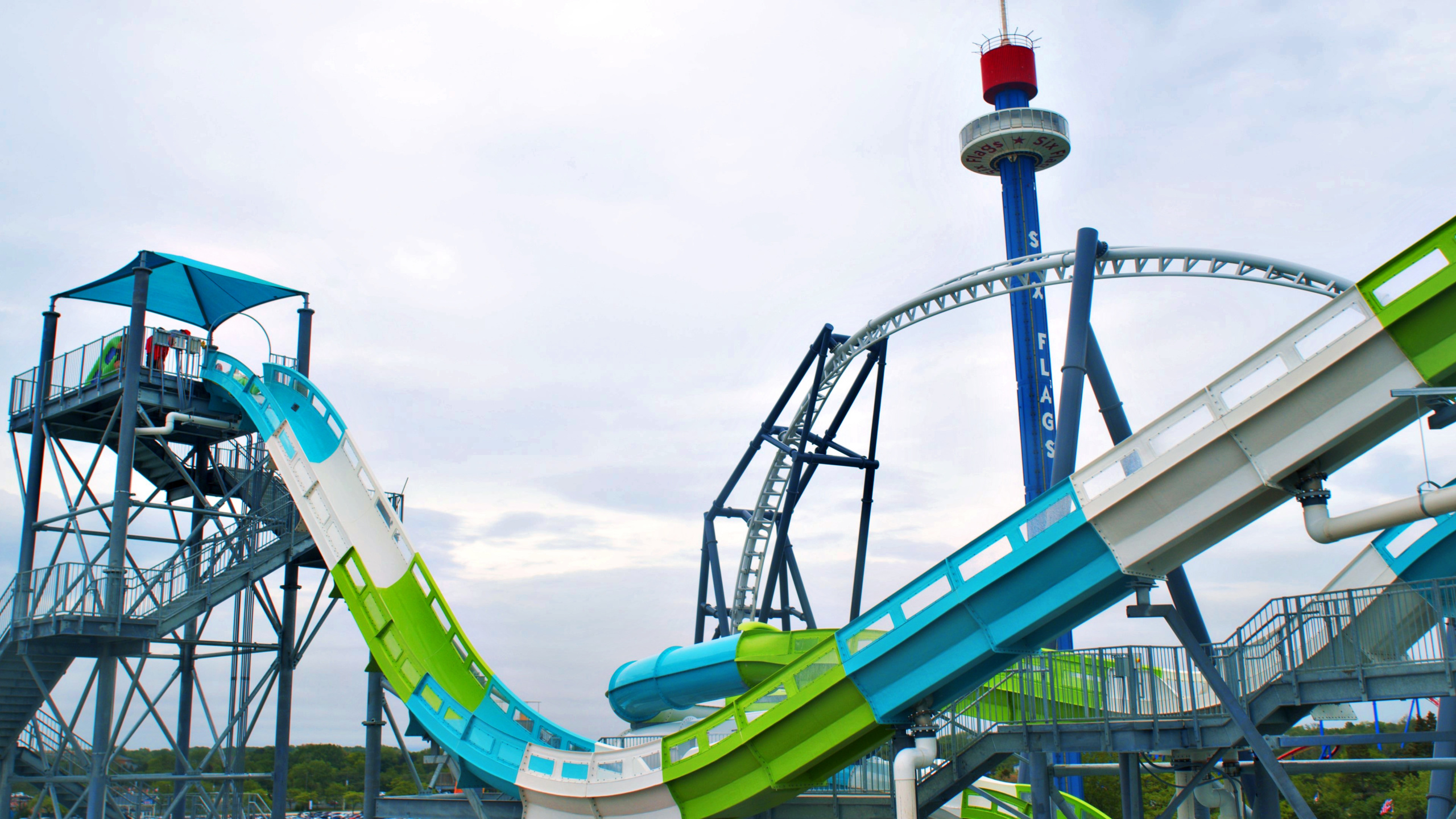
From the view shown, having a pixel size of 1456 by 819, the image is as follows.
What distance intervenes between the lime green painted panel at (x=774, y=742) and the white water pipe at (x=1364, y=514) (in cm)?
571

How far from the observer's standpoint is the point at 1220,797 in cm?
1488

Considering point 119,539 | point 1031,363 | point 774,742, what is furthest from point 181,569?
point 1031,363

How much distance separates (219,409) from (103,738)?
6941 millimetres

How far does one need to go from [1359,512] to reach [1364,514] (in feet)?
0.28

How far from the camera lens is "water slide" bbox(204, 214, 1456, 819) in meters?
12.1

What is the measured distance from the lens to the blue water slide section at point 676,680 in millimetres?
20953

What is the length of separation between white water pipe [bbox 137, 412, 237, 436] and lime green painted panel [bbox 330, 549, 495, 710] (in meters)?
5.43

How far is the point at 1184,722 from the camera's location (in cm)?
1430

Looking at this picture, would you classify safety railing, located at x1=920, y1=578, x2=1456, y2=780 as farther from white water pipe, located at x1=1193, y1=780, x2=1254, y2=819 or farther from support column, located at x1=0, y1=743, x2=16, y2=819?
support column, located at x1=0, y1=743, x2=16, y2=819

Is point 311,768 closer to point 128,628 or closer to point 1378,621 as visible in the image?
point 128,628

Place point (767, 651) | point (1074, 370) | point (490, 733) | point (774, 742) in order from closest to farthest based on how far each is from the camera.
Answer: point (774, 742), point (1074, 370), point (490, 733), point (767, 651)

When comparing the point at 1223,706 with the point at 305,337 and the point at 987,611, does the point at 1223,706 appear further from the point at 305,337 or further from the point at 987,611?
the point at 305,337

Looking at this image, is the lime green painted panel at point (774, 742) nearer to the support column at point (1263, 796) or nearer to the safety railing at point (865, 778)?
the safety railing at point (865, 778)

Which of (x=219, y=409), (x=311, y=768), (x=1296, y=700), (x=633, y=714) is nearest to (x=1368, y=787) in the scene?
(x=633, y=714)
